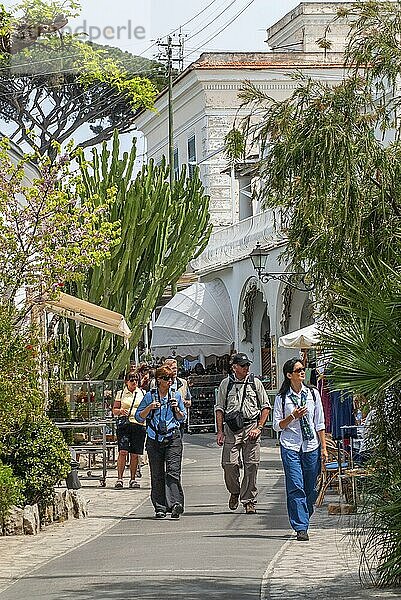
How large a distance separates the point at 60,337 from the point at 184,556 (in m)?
18.0

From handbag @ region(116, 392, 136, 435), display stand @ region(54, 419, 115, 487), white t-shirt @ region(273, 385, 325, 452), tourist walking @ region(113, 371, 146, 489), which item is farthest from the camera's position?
display stand @ region(54, 419, 115, 487)

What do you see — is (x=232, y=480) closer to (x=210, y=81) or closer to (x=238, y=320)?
(x=238, y=320)

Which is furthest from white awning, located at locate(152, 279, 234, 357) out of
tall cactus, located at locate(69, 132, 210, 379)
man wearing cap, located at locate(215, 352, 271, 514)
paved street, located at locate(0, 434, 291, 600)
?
man wearing cap, located at locate(215, 352, 271, 514)

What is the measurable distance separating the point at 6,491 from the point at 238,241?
25298 mm

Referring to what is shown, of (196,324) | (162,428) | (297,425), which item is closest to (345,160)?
(297,425)

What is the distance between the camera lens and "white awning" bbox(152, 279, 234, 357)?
38.6 meters

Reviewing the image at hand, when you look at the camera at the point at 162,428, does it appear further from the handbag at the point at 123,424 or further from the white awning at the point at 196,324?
the white awning at the point at 196,324

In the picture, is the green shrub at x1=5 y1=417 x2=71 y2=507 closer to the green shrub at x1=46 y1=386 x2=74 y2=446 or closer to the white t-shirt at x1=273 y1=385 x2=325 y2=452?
the white t-shirt at x1=273 y1=385 x2=325 y2=452

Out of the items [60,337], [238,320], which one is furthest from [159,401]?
[238,320]

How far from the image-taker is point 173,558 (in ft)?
38.8

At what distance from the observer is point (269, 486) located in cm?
1941

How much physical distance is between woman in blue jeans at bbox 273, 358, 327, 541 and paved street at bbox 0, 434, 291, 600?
381 mm

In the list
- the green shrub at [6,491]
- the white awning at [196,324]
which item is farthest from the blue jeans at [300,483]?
the white awning at [196,324]

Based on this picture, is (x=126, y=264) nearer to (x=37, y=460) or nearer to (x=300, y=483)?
(x=37, y=460)
